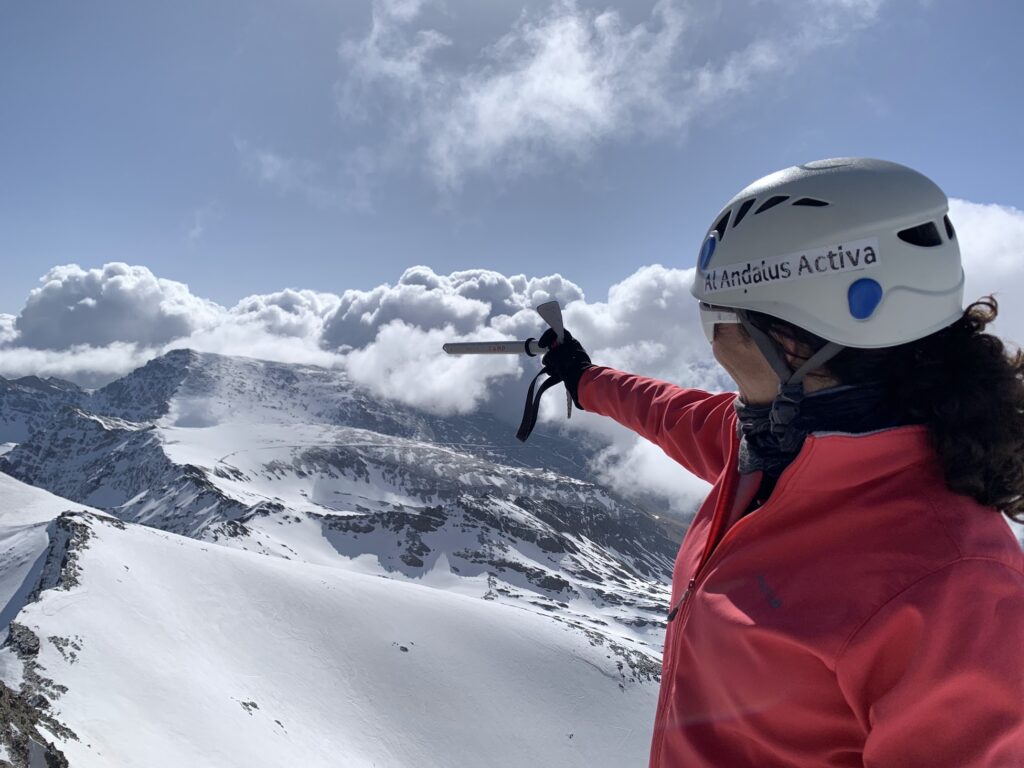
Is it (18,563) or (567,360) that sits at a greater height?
(567,360)

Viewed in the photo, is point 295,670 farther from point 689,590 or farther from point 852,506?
point 852,506

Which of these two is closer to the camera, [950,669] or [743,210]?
[950,669]

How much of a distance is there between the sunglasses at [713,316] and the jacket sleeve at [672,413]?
963mm

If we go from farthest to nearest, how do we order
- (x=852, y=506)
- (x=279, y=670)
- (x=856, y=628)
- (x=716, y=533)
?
1. (x=279, y=670)
2. (x=716, y=533)
3. (x=852, y=506)
4. (x=856, y=628)

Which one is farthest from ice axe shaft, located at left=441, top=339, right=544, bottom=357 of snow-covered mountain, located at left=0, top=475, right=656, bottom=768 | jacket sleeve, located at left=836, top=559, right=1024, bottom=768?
snow-covered mountain, located at left=0, top=475, right=656, bottom=768

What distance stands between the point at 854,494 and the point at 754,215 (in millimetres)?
1677

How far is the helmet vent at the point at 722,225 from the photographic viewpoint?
3.57m

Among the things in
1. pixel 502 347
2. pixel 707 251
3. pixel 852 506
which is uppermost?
pixel 707 251

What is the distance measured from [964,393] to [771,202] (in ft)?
4.74

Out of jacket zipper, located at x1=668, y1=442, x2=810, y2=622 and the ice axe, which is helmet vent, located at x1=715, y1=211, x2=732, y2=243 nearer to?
jacket zipper, located at x1=668, y1=442, x2=810, y2=622

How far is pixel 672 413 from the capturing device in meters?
5.11

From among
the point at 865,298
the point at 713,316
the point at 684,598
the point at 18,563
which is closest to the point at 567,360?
the point at 713,316

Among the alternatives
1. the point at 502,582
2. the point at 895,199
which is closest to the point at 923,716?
the point at 895,199

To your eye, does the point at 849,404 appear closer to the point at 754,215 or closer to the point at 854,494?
the point at 854,494
